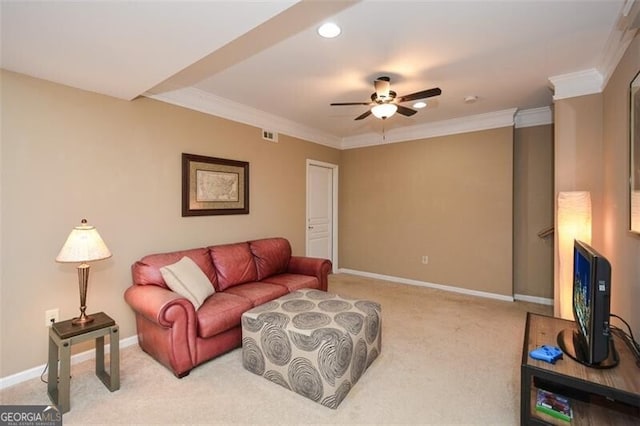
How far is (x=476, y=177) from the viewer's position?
4371 mm

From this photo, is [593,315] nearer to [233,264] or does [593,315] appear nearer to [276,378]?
[276,378]

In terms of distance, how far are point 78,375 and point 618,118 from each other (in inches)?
180

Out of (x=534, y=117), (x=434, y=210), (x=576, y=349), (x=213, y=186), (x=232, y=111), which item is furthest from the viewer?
(x=434, y=210)

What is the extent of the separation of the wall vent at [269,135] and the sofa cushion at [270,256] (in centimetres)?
142

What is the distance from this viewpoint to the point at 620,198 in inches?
89.1

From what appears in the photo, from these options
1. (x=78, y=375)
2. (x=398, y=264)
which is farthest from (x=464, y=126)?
(x=78, y=375)

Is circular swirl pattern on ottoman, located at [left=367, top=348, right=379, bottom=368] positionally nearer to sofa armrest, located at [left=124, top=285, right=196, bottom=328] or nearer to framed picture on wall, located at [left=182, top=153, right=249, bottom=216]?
sofa armrest, located at [left=124, top=285, right=196, bottom=328]

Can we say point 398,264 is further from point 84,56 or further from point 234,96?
point 84,56

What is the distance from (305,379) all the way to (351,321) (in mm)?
496

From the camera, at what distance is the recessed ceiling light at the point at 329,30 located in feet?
6.92

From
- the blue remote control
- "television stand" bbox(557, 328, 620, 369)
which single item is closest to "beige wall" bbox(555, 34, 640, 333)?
"television stand" bbox(557, 328, 620, 369)

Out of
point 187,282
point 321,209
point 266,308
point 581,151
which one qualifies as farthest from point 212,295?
point 581,151

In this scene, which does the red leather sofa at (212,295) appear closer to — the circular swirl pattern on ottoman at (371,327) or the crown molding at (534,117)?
the circular swirl pattern on ottoman at (371,327)

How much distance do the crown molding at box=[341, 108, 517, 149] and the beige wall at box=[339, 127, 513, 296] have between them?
0.08 metres
